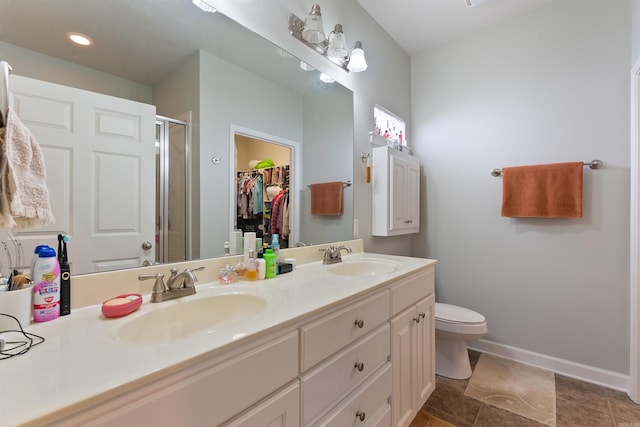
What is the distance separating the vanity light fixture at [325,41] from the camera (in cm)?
150

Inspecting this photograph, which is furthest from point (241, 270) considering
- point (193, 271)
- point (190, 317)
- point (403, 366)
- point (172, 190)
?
point (403, 366)

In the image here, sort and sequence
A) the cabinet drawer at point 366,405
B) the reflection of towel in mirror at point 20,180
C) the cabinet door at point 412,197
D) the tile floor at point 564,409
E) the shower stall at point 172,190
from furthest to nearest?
1. the cabinet door at point 412,197
2. the tile floor at point 564,409
3. the shower stall at point 172,190
4. the cabinet drawer at point 366,405
5. the reflection of towel in mirror at point 20,180

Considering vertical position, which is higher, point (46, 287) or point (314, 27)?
point (314, 27)

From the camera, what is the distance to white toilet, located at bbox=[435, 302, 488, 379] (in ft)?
5.82

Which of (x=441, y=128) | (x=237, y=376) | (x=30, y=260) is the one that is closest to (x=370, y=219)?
(x=441, y=128)

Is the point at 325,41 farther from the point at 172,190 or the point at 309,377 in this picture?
the point at 309,377

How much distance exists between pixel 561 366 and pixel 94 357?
2704mm

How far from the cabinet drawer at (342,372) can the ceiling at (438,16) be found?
2.20 meters

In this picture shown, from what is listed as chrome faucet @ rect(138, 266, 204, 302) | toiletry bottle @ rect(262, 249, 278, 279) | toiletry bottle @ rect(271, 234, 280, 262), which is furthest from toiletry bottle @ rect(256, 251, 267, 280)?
chrome faucet @ rect(138, 266, 204, 302)

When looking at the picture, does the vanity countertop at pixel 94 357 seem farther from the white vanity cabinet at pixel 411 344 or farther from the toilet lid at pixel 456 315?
the toilet lid at pixel 456 315

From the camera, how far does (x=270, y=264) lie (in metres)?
1.22

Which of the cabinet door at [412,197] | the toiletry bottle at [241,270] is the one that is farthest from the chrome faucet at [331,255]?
the cabinet door at [412,197]

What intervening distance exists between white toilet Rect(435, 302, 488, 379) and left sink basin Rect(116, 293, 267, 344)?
4.77 feet

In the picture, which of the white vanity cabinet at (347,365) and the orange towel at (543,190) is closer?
the white vanity cabinet at (347,365)
